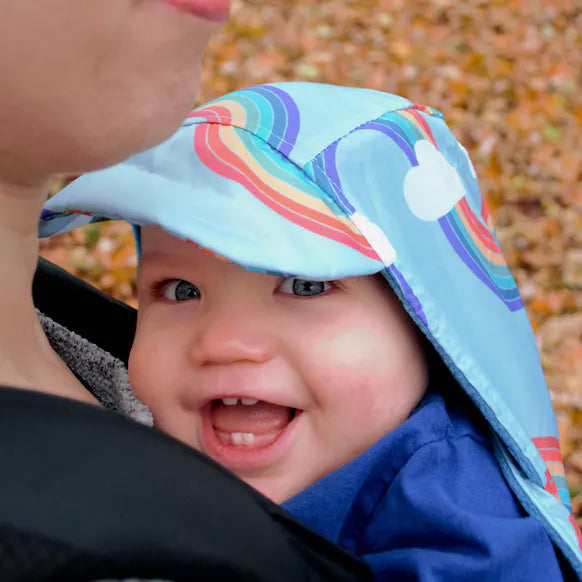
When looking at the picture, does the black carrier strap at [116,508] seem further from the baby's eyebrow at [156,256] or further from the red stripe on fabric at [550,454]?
the red stripe on fabric at [550,454]

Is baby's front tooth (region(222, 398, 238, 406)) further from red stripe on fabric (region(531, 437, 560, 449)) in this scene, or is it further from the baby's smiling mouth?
red stripe on fabric (region(531, 437, 560, 449))

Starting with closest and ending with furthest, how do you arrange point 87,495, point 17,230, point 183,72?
1. point 87,495
2. point 183,72
3. point 17,230

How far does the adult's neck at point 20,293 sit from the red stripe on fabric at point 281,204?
0.29m

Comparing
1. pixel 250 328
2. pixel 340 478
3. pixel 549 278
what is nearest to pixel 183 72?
pixel 250 328

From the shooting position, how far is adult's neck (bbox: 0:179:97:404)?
875mm

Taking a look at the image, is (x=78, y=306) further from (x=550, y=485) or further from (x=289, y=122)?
(x=550, y=485)

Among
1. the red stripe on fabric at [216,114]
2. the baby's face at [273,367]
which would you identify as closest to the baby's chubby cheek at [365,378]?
the baby's face at [273,367]

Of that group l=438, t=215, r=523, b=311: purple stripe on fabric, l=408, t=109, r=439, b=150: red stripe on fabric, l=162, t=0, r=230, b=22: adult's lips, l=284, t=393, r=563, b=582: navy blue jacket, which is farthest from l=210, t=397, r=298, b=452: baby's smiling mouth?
l=162, t=0, r=230, b=22: adult's lips

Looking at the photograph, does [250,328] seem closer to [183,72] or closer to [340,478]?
[340,478]

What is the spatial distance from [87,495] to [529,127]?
401 cm

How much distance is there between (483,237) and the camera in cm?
137

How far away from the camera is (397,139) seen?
4.07 ft

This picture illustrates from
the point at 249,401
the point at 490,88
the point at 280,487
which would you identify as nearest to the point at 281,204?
the point at 249,401

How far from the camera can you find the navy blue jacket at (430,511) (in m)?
1.07
